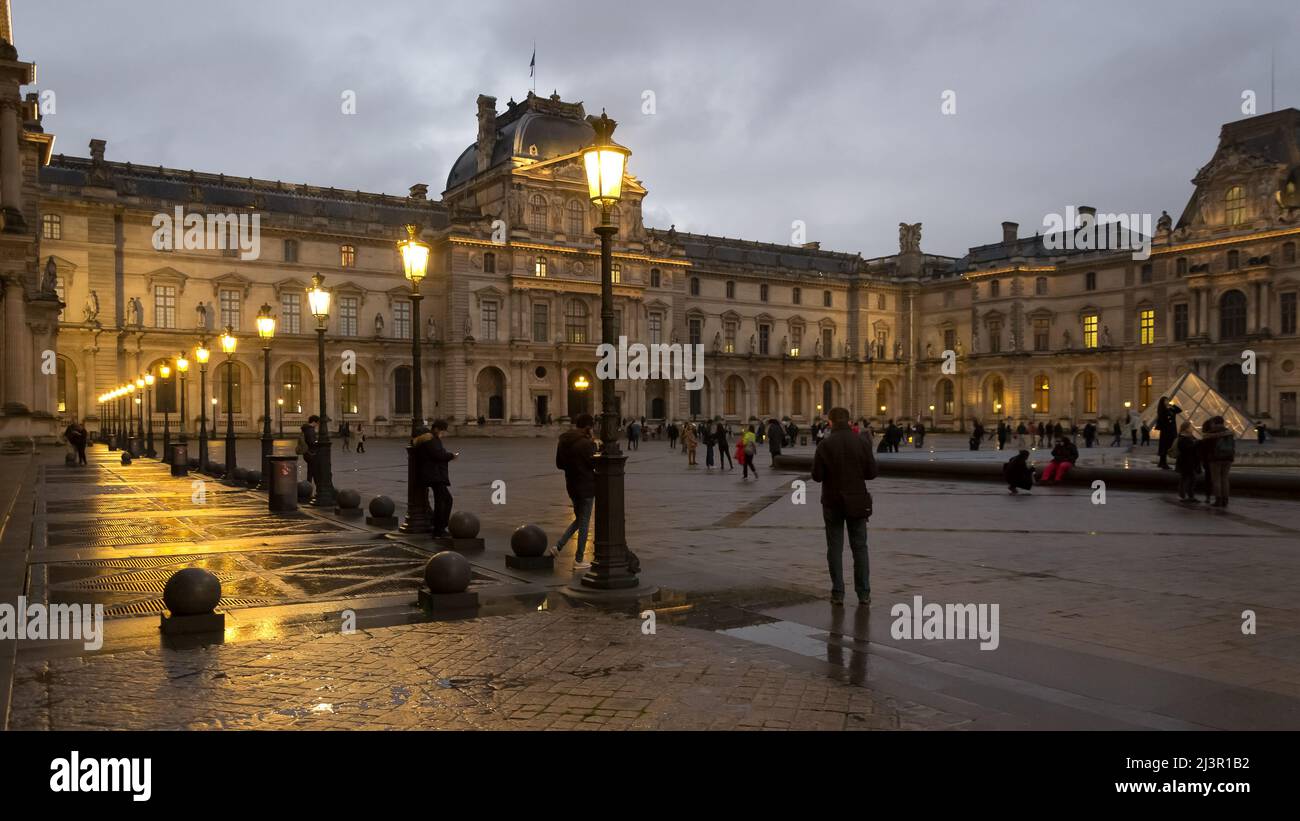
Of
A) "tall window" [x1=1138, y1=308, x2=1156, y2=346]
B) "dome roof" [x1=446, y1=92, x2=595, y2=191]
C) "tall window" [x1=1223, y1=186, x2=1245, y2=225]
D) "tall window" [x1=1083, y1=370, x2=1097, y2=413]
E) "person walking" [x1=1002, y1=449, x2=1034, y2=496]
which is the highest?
"dome roof" [x1=446, y1=92, x2=595, y2=191]

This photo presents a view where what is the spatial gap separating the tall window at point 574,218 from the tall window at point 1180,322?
41.7 m

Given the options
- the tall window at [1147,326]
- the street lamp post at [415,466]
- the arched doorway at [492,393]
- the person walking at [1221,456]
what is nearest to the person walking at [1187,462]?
the person walking at [1221,456]

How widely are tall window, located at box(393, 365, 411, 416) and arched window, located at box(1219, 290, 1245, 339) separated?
176 ft

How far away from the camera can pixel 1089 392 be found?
77250 mm

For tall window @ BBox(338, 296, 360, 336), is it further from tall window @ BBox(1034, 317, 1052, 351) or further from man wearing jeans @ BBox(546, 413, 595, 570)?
man wearing jeans @ BBox(546, 413, 595, 570)

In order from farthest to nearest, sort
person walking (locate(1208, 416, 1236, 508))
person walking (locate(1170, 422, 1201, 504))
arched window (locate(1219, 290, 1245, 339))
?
1. arched window (locate(1219, 290, 1245, 339))
2. person walking (locate(1170, 422, 1201, 504))
3. person walking (locate(1208, 416, 1236, 508))

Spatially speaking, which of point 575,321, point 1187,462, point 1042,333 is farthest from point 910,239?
point 1187,462

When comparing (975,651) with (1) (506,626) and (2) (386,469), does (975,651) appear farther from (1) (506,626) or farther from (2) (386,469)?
(2) (386,469)

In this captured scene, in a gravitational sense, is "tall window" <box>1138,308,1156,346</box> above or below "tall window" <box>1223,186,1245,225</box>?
below

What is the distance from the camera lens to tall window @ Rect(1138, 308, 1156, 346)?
72606 mm

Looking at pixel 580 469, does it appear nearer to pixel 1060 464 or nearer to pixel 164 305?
pixel 1060 464

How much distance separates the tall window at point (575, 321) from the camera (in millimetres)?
71938

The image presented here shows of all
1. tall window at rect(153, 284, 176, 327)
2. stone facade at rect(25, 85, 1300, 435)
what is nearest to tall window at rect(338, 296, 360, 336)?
stone facade at rect(25, 85, 1300, 435)

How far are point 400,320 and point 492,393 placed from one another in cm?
777
